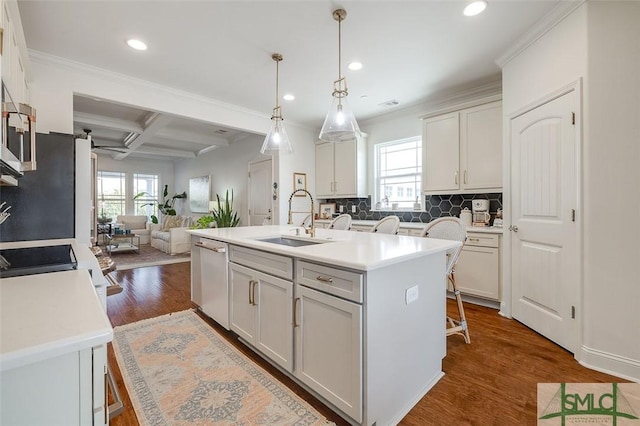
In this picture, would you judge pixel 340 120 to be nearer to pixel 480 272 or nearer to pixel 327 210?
pixel 480 272

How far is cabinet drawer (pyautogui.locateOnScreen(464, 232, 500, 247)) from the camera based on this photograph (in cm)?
303

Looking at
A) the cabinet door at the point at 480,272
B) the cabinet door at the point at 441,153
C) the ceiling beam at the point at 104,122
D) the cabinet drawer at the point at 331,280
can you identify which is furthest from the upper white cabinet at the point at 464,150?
the ceiling beam at the point at 104,122

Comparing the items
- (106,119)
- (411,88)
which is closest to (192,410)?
(411,88)

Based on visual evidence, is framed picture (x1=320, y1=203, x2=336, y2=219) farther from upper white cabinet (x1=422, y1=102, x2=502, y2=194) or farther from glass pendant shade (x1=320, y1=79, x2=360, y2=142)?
glass pendant shade (x1=320, y1=79, x2=360, y2=142)

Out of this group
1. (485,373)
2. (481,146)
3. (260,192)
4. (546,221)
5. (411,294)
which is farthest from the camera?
(260,192)

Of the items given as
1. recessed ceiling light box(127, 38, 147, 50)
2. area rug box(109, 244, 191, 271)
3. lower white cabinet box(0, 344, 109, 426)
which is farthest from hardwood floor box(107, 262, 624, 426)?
recessed ceiling light box(127, 38, 147, 50)

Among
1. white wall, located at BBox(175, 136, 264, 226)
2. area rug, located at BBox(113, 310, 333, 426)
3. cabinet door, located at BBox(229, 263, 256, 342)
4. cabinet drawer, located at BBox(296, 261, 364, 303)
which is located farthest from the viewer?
white wall, located at BBox(175, 136, 264, 226)

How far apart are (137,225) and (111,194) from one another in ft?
4.56

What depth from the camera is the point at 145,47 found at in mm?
2705

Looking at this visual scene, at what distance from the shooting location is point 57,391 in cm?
64

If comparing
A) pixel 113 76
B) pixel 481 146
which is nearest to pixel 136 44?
pixel 113 76

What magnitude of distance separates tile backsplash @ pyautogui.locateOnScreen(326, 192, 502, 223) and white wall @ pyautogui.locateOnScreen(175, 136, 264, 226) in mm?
2398

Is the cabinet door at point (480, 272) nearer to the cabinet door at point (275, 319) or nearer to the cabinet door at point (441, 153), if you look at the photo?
the cabinet door at point (441, 153)

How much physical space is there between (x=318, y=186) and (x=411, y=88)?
236cm
